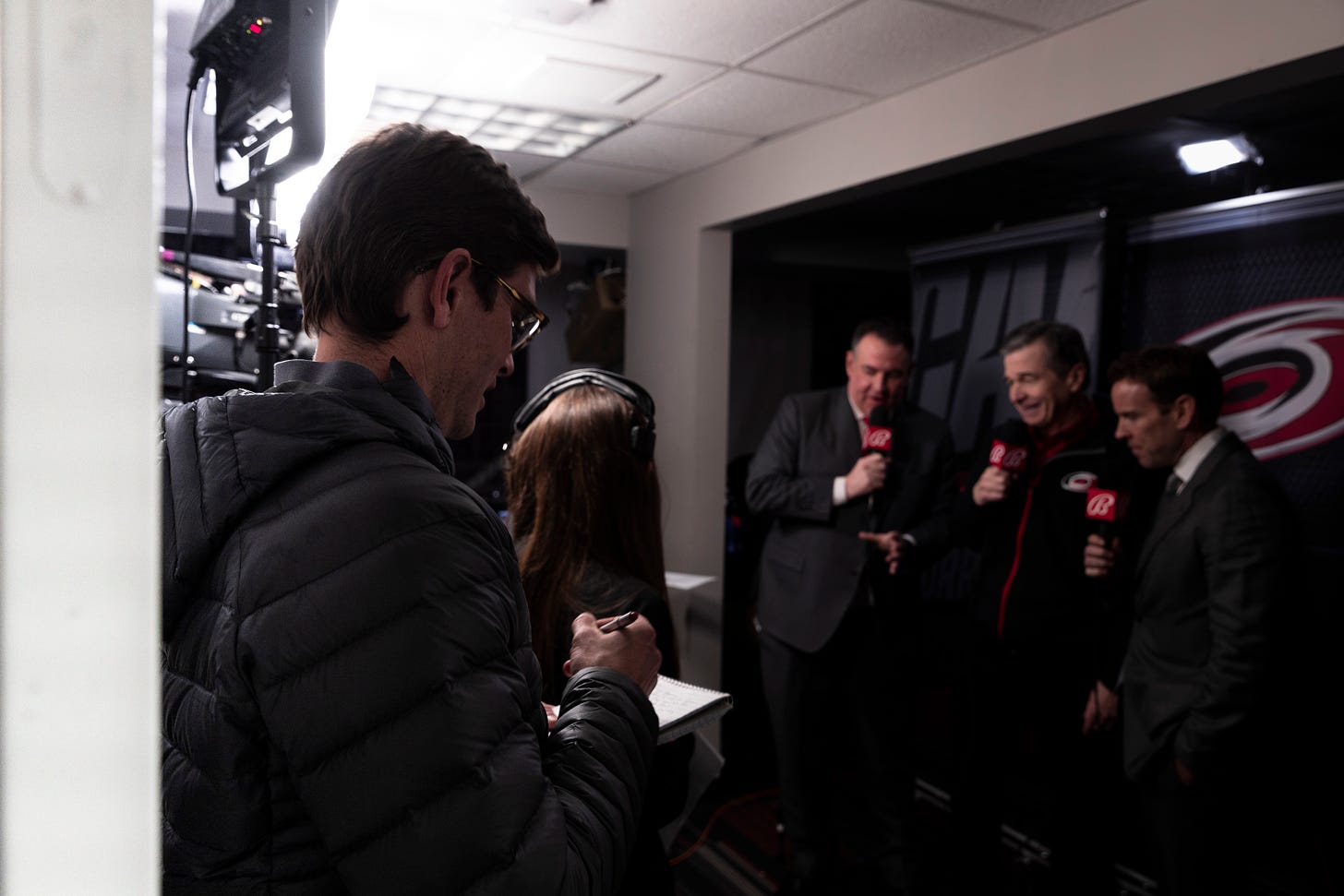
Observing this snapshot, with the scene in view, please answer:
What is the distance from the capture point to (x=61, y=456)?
32 centimetres

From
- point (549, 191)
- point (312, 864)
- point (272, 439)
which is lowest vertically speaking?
point (312, 864)

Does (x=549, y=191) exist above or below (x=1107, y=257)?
above

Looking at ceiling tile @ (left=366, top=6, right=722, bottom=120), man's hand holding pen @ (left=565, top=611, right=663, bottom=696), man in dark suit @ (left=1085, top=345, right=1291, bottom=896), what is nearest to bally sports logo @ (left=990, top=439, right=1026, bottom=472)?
man in dark suit @ (left=1085, top=345, right=1291, bottom=896)

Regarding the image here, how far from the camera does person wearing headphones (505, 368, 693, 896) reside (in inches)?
60.8

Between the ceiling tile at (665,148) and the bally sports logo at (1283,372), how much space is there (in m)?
2.02

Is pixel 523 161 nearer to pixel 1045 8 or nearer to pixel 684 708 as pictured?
pixel 1045 8

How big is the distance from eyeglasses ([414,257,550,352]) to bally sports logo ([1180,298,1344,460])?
319 centimetres

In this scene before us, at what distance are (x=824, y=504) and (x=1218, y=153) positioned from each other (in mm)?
2719

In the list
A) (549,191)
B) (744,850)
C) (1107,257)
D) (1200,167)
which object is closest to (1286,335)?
(1107,257)

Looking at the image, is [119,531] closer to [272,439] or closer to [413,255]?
[272,439]

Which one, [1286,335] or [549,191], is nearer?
[1286,335]

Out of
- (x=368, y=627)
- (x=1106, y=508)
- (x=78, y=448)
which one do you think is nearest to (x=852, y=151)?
(x=1106, y=508)

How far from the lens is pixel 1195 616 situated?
2.29 m

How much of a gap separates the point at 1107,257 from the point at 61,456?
4057 millimetres
